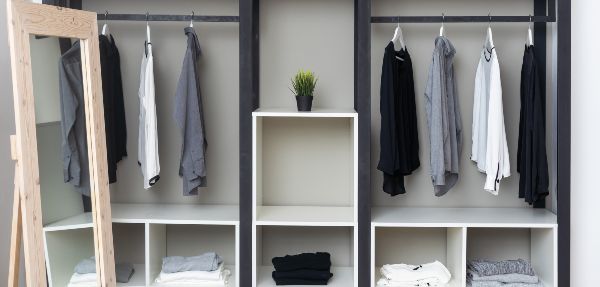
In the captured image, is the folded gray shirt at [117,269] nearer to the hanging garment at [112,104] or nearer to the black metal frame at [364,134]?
the hanging garment at [112,104]

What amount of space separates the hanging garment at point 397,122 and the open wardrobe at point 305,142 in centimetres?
1

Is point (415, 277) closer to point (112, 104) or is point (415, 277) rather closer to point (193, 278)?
point (193, 278)

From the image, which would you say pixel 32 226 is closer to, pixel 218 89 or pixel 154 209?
pixel 154 209

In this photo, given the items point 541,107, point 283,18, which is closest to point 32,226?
point 283,18

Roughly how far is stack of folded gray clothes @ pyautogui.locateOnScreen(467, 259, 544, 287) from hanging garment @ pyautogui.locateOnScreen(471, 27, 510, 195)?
430 millimetres

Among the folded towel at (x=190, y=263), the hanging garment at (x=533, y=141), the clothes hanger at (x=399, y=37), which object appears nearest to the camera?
the hanging garment at (x=533, y=141)

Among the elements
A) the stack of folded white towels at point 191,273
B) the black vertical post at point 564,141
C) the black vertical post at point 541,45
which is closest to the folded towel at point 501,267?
the black vertical post at point 564,141

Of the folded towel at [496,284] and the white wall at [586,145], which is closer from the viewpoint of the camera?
the folded towel at [496,284]

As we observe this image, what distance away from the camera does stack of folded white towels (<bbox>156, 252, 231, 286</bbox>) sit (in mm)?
4547

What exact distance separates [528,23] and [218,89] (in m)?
1.96

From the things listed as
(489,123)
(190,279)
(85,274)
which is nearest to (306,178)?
(190,279)

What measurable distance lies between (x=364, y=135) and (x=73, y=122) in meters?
1.56

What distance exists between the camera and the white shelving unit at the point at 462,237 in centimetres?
443

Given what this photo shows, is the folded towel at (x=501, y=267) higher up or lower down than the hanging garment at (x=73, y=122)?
lower down
